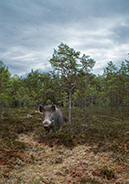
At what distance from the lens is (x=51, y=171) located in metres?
5.85

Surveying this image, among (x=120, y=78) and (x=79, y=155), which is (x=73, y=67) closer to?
(x=79, y=155)

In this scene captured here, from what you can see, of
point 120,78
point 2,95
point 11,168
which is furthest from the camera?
point 120,78

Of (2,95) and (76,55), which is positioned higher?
(76,55)

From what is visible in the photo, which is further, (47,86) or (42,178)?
(47,86)

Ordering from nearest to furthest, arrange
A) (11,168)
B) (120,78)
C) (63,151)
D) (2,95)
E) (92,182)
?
(92,182)
(11,168)
(63,151)
(2,95)
(120,78)

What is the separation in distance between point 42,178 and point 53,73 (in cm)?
1456

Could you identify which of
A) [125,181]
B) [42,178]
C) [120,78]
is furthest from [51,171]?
[120,78]

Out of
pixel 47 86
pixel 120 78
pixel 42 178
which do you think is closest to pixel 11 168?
pixel 42 178

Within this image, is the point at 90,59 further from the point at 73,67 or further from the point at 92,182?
the point at 92,182

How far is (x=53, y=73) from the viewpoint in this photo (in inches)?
725

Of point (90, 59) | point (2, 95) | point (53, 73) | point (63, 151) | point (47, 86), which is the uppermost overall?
point (90, 59)

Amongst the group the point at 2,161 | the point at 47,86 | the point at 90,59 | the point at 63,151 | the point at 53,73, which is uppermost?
the point at 90,59

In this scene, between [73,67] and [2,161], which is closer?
[2,161]

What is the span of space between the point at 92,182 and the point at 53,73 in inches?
586
